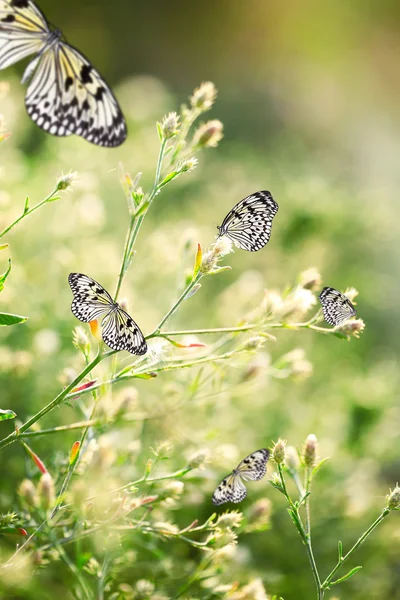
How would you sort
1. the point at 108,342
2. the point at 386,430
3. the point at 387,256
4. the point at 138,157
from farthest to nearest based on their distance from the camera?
the point at 387,256 → the point at 138,157 → the point at 386,430 → the point at 108,342

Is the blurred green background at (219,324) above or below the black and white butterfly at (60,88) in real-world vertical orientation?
below

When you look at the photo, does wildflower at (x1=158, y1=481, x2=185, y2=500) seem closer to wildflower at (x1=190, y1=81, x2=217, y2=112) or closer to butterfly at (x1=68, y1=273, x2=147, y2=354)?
butterfly at (x1=68, y1=273, x2=147, y2=354)

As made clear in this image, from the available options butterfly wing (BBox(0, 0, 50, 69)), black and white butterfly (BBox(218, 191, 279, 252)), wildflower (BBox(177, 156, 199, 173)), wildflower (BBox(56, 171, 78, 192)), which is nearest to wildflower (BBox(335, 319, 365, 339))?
black and white butterfly (BBox(218, 191, 279, 252))

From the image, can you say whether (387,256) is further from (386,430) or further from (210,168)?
(386,430)

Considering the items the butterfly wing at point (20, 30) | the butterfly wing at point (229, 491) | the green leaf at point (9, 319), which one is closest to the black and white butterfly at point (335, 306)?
the butterfly wing at point (229, 491)

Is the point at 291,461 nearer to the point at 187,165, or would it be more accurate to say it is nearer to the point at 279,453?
the point at 279,453

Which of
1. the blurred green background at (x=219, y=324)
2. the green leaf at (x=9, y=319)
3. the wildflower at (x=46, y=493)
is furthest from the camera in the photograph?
the blurred green background at (x=219, y=324)

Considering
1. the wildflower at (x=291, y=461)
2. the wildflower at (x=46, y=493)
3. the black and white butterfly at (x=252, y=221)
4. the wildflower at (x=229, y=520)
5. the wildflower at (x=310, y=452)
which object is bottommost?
the wildflower at (x=229, y=520)

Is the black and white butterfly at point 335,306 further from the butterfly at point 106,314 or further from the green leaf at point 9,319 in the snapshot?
the green leaf at point 9,319

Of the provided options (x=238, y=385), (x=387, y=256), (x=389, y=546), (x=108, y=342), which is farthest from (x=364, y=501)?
(x=387, y=256)
